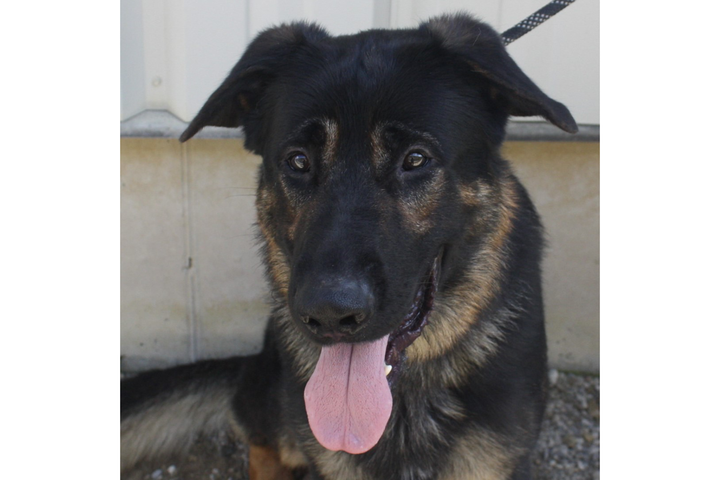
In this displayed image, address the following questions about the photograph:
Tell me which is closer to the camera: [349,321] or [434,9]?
[349,321]

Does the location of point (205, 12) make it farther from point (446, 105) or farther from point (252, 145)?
point (446, 105)

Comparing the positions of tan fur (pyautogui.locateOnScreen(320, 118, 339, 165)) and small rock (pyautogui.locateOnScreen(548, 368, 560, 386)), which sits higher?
tan fur (pyautogui.locateOnScreen(320, 118, 339, 165))

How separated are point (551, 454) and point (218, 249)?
7.87ft

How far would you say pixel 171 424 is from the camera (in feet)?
11.8

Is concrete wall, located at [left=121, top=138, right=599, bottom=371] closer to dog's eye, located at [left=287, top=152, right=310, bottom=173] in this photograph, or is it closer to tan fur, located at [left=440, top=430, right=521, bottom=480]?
dog's eye, located at [left=287, top=152, right=310, bottom=173]

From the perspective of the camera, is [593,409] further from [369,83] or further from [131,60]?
[131,60]

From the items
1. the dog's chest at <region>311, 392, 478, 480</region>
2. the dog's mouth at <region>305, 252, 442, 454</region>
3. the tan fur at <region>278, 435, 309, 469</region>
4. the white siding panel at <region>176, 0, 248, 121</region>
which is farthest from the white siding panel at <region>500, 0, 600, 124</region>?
the tan fur at <region>278, 435, 309, 469</region>

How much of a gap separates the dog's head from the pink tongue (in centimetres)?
5

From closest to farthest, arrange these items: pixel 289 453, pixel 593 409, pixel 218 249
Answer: pixel 289 453 → pixel 593 409 → pixel 218 249

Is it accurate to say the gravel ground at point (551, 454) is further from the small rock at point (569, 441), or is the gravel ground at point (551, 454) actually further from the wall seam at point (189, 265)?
the wall seam at point (189, 265)

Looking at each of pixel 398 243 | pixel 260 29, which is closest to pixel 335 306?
pixel 398 243

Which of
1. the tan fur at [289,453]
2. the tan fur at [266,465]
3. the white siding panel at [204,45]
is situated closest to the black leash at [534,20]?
the white siding panel at [204,45]

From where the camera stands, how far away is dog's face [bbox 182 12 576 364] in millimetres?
2047

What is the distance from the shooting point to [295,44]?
258cm
